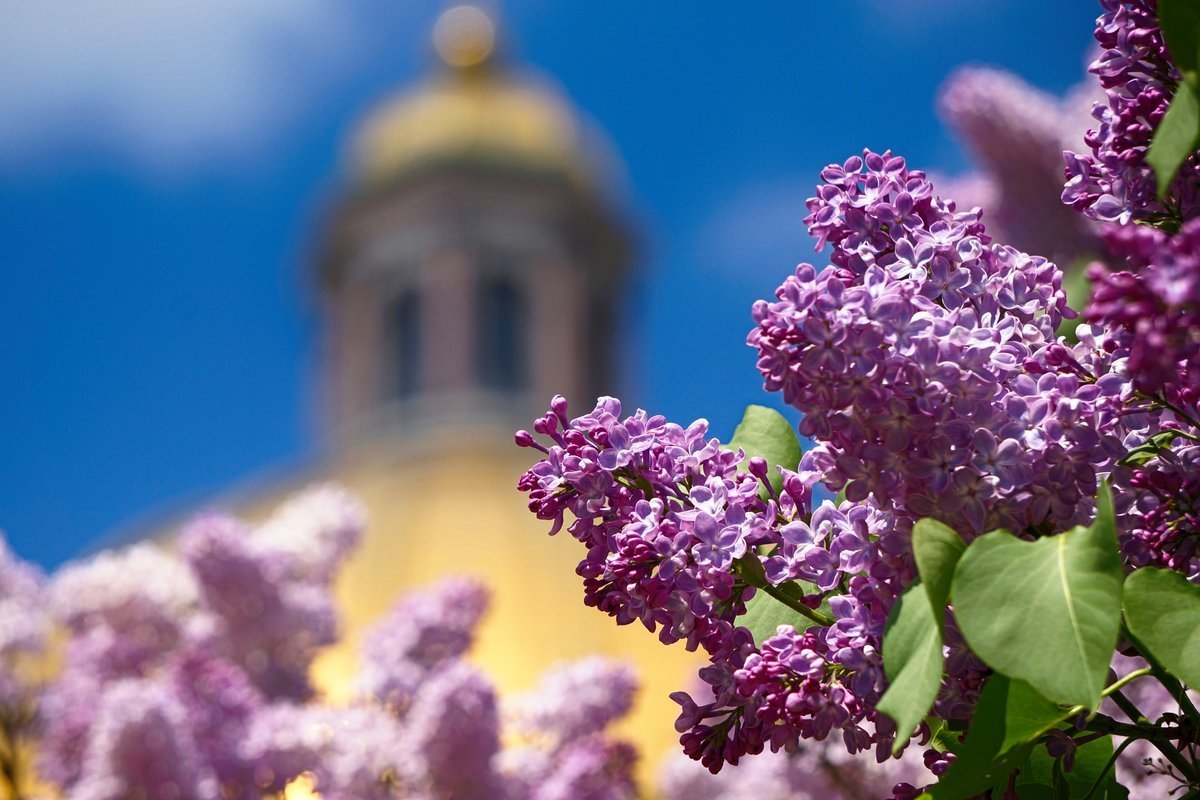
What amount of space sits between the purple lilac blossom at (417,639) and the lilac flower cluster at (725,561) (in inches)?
119

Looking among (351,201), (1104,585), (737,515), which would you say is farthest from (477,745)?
(351,201)

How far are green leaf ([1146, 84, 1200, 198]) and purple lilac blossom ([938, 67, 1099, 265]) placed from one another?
324 cm

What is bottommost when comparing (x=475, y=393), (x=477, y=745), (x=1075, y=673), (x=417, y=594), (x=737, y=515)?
(x=1075, y=673)

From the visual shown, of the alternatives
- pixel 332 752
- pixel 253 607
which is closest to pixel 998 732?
pixel 332 752

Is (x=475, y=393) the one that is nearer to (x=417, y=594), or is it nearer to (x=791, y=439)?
(x=417, y=594)

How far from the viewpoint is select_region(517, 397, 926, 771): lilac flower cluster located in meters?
1.95

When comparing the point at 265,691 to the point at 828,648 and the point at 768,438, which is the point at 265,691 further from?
the point at 828,648

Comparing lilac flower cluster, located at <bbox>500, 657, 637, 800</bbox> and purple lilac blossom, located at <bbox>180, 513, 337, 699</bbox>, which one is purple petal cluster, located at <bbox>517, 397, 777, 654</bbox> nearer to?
lilac flower cluster, located at <bbox>500, 657, 637, 800</bbox>

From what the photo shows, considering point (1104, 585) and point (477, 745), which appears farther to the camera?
point (477, 745)

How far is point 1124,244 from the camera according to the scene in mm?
1561

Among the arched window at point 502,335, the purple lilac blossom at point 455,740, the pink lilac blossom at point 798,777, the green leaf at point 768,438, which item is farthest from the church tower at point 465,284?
the green leaf at point 768,438

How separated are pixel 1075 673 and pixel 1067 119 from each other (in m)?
3.80

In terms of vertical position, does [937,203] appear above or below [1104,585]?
above

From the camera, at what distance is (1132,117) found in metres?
2.01
